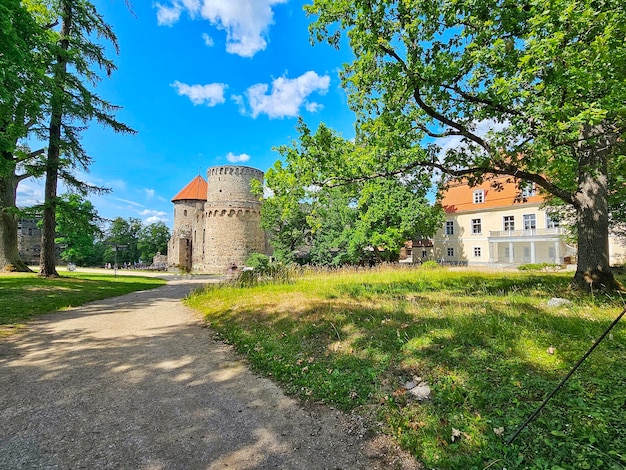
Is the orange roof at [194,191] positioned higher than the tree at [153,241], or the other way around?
the orange roof at [194,191]

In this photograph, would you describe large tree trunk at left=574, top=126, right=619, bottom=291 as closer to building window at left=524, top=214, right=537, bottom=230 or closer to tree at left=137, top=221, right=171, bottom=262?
building window at left=524, top=214, right=537, bottom=230

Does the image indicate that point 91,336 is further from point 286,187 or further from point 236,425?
point 286,187

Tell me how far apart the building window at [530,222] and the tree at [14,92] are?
35.2 meters

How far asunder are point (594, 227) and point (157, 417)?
954 centimetres

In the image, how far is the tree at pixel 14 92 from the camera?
7.11 meters

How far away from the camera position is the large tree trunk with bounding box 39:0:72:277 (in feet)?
50.2

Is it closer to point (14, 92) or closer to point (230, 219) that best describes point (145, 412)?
point (14, 92)

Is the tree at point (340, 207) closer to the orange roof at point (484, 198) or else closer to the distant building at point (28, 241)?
the orange roof at point (484, 198)

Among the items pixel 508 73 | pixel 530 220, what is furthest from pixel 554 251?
pixel 508 73

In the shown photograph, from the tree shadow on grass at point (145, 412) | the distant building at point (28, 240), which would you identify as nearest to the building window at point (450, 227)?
the tree shadow on grass at point (145, 412)

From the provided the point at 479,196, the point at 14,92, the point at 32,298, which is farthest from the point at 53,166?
the point at 479,196

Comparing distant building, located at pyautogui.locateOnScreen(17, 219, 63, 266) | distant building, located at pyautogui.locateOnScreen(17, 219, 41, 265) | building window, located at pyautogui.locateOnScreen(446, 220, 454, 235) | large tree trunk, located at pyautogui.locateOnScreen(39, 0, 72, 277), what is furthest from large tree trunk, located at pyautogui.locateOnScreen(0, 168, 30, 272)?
distant building, located at pyautogui.locateOnScreen(17, 219, 41, 265)

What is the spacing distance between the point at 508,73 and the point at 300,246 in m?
26.8

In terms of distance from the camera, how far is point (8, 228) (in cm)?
1614
